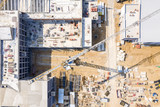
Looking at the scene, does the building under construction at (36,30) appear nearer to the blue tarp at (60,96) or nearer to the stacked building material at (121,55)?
the blue tarp at (60,96)

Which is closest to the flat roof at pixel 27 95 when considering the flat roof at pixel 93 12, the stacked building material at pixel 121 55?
the flat roof at pixel 93 12

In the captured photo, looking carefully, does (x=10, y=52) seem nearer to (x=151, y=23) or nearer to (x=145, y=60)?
(x=151, y=23)

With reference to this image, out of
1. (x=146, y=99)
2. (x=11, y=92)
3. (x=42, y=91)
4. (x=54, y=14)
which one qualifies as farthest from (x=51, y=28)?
(x=146, y=99)

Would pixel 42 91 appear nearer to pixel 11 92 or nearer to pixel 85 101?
pixel 11 92

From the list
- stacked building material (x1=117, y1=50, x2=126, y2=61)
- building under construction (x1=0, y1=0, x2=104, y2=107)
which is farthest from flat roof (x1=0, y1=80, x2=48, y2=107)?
stacked building material (x1=117, y1=50, x2=126, y2=61)

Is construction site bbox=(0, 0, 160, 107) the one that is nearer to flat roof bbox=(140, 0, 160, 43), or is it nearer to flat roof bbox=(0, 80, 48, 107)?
flat roof bbox=(140, 0, 160, 43)

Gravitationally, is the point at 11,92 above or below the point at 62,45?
below
